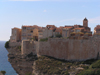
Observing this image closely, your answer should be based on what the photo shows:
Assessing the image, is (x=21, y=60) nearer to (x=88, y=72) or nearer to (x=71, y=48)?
(x=71, y=48)

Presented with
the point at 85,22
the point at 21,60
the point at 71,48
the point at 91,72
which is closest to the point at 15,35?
the point at 21,60

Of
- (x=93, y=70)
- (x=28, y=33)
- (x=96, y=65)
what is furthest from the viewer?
(x=28, y=33)

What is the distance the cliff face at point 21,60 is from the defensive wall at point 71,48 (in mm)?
1724

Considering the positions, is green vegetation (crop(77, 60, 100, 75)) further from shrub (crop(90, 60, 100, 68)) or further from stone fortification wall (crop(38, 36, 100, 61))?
stone fortification wall (crop(38, 36, 100, 61))

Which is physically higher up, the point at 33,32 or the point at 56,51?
the point at 33,32

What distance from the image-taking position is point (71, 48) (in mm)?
30375

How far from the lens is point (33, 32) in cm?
4025

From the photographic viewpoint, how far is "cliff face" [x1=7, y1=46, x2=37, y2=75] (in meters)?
32.2

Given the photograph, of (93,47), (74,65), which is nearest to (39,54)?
(74,65)

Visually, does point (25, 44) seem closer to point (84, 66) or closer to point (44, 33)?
point (44, 33)

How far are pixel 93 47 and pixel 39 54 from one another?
8.10m

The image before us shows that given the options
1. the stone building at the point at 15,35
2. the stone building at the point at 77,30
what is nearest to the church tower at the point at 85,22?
Result: the stone building at the point at 77,30

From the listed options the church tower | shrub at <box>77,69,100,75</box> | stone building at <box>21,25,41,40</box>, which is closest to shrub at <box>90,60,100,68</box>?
shrub at <box>77,69,100,75</box>

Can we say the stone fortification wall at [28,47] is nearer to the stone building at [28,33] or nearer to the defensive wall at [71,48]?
the defensive wall at [71,48]
